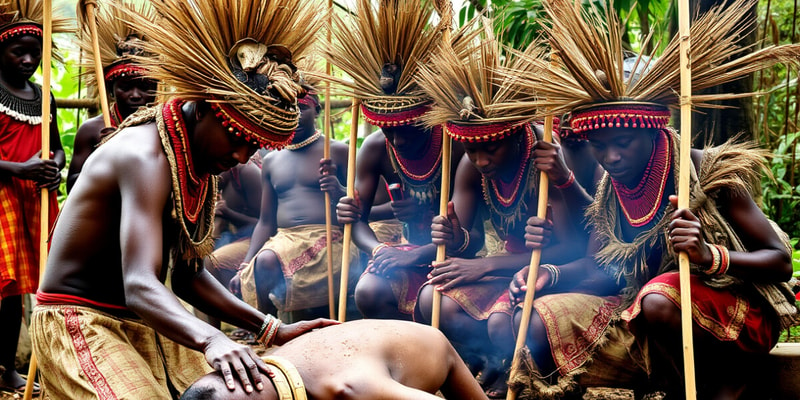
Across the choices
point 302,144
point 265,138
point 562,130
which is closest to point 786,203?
point 562,130

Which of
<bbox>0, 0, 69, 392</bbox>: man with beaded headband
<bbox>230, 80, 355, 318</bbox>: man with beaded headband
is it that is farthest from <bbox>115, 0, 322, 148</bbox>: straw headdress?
<bbox>230, 80, 355, 318</bbox>: man with beaded headband

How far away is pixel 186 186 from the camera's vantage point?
3037 millimetres

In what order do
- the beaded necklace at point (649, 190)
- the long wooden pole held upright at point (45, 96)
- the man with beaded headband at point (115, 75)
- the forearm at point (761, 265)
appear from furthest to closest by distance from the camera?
the man with beaded headband at point (115, 75) < the long wooden pole held upright at point (45, 96) < the beaded necklace at point (649, 190) < the forearm at point (761, 265)

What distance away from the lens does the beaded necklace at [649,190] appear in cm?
370

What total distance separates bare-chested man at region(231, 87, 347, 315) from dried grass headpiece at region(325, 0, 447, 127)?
101 cm

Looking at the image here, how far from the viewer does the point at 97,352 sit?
2.91 m

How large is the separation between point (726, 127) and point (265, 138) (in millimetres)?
3432

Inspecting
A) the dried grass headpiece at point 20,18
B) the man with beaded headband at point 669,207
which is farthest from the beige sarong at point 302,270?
the man with beaded headband at point 669,207

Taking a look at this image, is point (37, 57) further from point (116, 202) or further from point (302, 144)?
point (116, 202)

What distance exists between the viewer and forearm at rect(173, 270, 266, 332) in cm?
331

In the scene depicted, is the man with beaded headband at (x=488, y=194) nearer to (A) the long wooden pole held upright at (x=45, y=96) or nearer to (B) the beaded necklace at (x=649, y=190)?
(B) the beaded necklace at (x=649, y=190)

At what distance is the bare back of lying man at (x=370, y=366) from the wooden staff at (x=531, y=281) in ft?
3.02

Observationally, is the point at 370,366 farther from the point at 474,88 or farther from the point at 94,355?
the point at 474,88

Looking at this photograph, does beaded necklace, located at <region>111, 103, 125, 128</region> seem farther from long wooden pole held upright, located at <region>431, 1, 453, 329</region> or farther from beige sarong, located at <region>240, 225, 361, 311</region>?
long wooden pole held upright, located at <region>431, 1, 453, 329</region>
